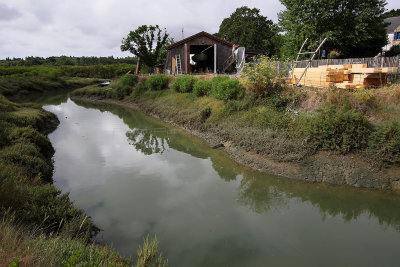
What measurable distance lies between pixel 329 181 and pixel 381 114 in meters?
A: 3.54

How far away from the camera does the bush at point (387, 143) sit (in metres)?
8.39

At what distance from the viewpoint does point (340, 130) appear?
945 cm

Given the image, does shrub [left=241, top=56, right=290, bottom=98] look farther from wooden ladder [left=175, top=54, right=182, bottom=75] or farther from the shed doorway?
wooden ladder [left=175, top=54, right=182, bottom=75]

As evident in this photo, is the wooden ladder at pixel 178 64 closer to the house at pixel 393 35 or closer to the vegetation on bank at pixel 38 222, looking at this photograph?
the vegetation on bank at pixel 38 222

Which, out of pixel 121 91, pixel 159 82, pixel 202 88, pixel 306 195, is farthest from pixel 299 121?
pixel 121 91

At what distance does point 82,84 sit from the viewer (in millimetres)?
49531

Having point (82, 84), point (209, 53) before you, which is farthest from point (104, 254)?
point (82, 84)

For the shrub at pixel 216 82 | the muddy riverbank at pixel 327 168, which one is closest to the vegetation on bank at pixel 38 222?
the muddy riverbank at pixel 327 168

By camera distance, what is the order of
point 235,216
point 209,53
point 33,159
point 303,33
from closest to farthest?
point 235,216, point 33,159, point 303,33, point 209,53

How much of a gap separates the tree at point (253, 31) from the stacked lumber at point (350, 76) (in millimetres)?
27728

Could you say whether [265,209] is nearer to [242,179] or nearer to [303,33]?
[242,179]

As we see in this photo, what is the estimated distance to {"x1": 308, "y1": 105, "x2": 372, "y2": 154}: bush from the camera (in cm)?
920

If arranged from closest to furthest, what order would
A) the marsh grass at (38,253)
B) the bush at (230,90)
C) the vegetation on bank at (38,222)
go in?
the marsh grass at (38,253) → the vegetation on bank at (38,222) → the bush at (230,90)

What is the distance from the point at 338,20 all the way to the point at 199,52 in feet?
45.8
